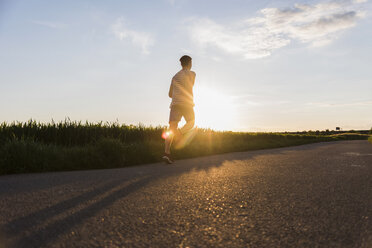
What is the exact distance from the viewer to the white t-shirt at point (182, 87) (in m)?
7.05

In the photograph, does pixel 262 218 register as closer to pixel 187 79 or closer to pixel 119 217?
pixel 119 217

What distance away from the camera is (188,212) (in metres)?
2.58

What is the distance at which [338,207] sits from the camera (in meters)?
2.73

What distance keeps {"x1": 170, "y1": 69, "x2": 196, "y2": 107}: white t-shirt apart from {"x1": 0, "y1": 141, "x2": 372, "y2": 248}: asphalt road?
317 centimetres

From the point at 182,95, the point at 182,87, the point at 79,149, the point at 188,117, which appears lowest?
the point at 79,149

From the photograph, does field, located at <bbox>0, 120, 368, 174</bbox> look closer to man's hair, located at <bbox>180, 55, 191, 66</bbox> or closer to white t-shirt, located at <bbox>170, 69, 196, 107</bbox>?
white t-shirt, located at <bbox>170, 69, 196, 107</bbox>

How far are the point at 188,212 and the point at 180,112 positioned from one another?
469cm

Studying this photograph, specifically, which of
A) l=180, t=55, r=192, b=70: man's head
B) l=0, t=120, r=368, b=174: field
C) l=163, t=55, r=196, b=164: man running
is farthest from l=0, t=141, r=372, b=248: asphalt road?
l=180, t=55, r=192, b=70: man's head

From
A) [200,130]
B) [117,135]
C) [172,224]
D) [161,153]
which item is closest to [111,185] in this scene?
[172,224]

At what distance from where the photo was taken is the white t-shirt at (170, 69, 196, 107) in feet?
23.1

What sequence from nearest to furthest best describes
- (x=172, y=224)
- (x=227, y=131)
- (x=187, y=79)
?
1. (x=172, y=224)
2. (x=187, y=79)
3. (x=227, y=131)

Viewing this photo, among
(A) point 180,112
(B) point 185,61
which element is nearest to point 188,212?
(A) point 180,112

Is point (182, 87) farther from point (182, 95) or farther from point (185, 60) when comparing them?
point (185, 60)

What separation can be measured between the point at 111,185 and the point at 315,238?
259 centimetres
